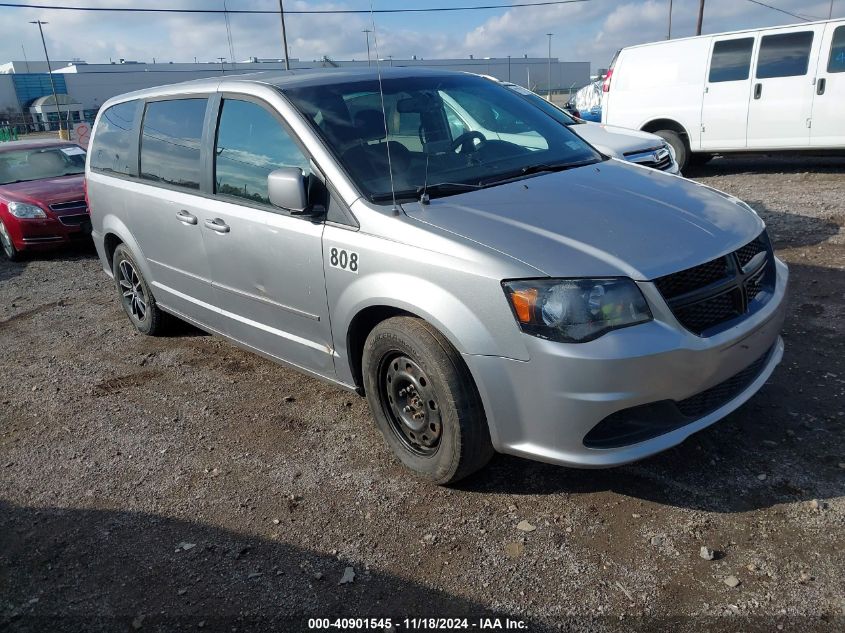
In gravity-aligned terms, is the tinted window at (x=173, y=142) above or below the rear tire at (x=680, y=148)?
above

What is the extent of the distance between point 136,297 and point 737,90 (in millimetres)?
9063

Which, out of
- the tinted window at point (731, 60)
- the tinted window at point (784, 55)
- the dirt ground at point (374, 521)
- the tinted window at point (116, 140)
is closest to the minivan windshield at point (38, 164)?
the tinted window at point (116, 140)

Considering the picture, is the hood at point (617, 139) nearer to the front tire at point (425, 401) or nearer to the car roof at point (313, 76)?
the car roof at point (313, 76)

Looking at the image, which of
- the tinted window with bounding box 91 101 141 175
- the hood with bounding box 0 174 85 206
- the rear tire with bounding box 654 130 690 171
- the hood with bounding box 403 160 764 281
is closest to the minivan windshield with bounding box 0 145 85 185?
the hood with bounding box 0 174 85 206

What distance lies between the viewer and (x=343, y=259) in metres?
3.23

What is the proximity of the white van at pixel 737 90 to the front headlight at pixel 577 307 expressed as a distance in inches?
346

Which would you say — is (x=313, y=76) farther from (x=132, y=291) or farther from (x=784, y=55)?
(x=784, y=55)

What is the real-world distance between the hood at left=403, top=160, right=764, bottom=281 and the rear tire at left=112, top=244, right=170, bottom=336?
306 centimetres

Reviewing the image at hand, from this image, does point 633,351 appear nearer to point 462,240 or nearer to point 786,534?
point 462,240

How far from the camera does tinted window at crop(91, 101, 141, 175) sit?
5.06 metres

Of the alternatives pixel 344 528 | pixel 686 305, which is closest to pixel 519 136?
pixel 686 305

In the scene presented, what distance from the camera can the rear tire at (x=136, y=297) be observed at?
17.5 ft

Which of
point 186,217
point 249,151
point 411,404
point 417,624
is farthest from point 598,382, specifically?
point 186,217

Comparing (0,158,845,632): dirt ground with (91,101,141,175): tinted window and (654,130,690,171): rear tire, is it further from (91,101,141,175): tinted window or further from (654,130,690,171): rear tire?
(654,130,690,171): rear tire
